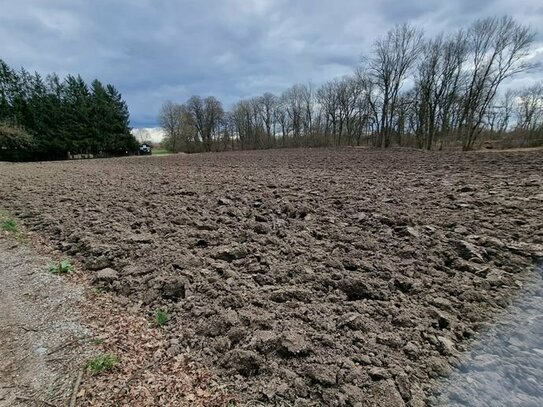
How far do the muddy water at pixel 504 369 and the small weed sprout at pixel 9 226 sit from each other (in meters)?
7.25

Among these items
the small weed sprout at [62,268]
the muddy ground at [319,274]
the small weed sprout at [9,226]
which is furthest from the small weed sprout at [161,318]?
the small weed sprout at [9,226]

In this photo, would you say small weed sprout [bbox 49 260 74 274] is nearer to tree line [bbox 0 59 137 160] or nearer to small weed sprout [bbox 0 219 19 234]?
small weed sprout [bbox 0 219 19 234]

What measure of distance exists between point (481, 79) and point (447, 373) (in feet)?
124

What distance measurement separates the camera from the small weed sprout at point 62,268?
395 cm

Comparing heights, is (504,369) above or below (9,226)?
below

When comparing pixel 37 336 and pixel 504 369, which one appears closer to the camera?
pixel 504 369

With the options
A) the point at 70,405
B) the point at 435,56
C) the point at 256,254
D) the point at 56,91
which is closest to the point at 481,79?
the point at 435,56

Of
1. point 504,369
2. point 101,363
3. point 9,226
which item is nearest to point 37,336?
point 101,363

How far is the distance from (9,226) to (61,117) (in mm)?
45011

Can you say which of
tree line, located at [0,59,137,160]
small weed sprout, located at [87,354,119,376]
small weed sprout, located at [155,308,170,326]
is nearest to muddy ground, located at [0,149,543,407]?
small weed sprout, located at [155,308,170,326]

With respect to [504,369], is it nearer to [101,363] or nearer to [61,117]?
[101,363]

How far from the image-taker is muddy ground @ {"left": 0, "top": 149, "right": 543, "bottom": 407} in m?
2.24

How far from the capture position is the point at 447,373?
215cm

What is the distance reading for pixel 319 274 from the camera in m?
3.48
